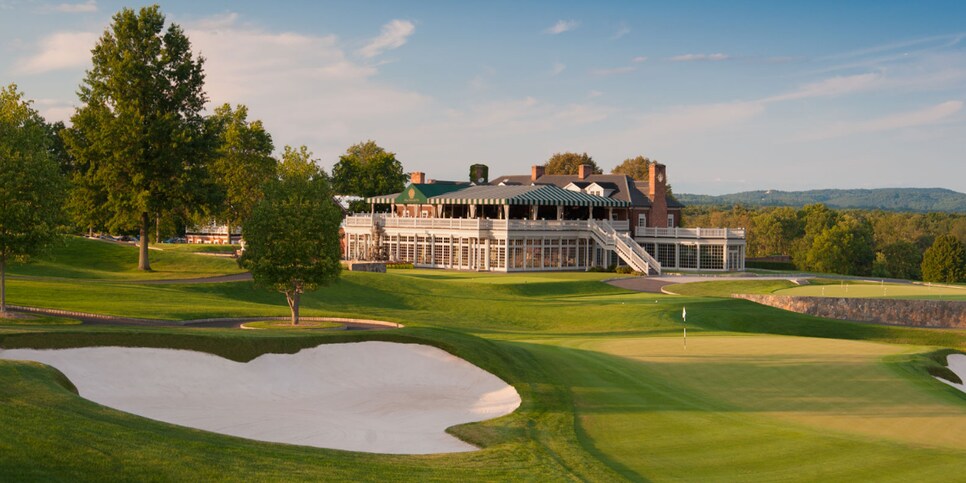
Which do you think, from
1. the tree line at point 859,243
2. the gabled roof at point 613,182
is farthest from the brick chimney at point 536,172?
the tree line at point 859,243

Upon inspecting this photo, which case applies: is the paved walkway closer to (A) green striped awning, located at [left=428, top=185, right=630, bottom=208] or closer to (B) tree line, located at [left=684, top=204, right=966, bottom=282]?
(A) green striped awning, located at [left=428, top=185, right=630, bottom=208]

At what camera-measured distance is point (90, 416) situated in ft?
44.4

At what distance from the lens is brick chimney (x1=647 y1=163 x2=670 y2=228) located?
78644 mm

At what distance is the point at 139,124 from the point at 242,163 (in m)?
36.3

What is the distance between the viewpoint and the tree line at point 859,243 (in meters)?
86.0

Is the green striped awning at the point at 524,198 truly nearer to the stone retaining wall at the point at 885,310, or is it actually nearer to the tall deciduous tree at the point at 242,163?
the tall deciduous tree at the point at 242,163

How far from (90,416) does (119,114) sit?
133ft

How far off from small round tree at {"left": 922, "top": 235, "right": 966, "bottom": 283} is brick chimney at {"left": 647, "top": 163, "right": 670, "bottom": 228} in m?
27.5

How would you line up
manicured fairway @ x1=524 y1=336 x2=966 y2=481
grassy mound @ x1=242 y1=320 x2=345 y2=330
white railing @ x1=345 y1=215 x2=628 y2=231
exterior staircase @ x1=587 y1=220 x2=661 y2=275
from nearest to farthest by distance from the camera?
1. manicured fairway @ x1=524 y1=336 x2=966 y2=481
2. grassy mound @ x1=242 y1=320 x2=345 y2=330
3. exterior staircase @ x1=587 y1=220 x2=661 y2=275
4. white railing @ x1=345 y1=215 x2=628 y2=231

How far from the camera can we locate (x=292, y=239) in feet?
103

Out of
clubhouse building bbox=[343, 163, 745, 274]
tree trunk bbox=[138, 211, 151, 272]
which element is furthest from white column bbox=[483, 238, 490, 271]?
tree trunk bbox=[138, 211, 151, 272]

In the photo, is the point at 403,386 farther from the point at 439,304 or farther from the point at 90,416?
the point at 439,304

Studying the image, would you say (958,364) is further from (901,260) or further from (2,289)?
(901,260)

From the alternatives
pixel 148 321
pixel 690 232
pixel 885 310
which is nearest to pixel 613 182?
pixel 690 232
